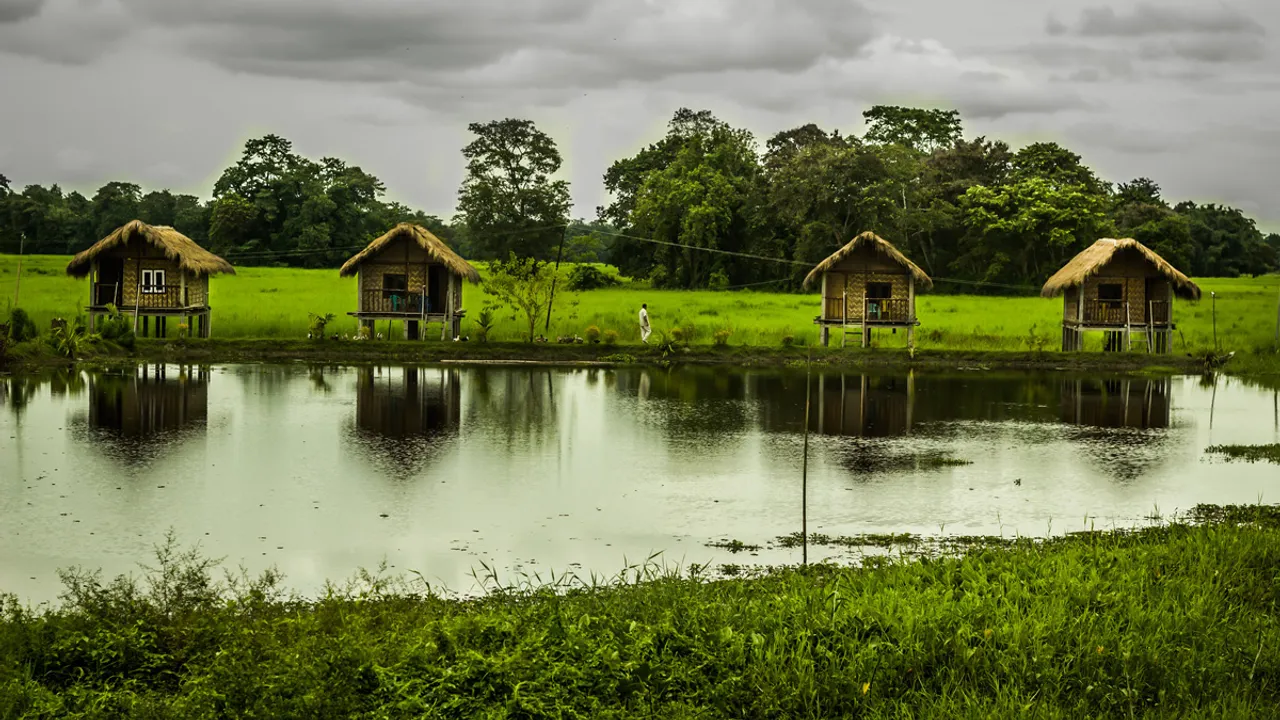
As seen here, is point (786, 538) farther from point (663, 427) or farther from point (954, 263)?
point (954, 263)

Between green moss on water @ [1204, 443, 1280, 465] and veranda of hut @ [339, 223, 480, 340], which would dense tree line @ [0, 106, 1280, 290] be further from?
green moss on water @ [1204, 443, 1280, 465]

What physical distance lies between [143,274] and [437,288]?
8211mm

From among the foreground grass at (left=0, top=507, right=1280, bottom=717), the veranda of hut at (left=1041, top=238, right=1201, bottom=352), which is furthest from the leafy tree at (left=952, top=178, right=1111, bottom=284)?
the foreground grass at (left=0, top=507, right=1280, bottom=717)

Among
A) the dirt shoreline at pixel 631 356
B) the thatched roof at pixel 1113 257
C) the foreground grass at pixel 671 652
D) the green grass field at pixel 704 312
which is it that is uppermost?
the thatched roof at pixel 1113 257

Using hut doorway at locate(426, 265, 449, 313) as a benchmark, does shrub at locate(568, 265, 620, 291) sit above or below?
above

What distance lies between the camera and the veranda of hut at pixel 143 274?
34.3 metres

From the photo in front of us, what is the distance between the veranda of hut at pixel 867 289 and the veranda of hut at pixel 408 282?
34.8 feet

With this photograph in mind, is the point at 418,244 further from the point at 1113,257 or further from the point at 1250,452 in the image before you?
the point at 1250,452

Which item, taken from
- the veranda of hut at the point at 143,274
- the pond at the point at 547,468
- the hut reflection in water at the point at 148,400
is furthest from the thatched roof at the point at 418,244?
the pond at the point at 547,468

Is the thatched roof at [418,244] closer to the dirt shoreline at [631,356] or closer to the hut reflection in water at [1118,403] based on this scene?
the dirt shoreline at [631,356]

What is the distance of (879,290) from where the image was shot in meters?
37.1

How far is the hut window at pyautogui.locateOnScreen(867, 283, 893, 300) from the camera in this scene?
121ft

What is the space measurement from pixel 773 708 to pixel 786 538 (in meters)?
5.14

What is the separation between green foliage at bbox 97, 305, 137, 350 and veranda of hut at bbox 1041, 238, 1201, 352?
25.2 meters
